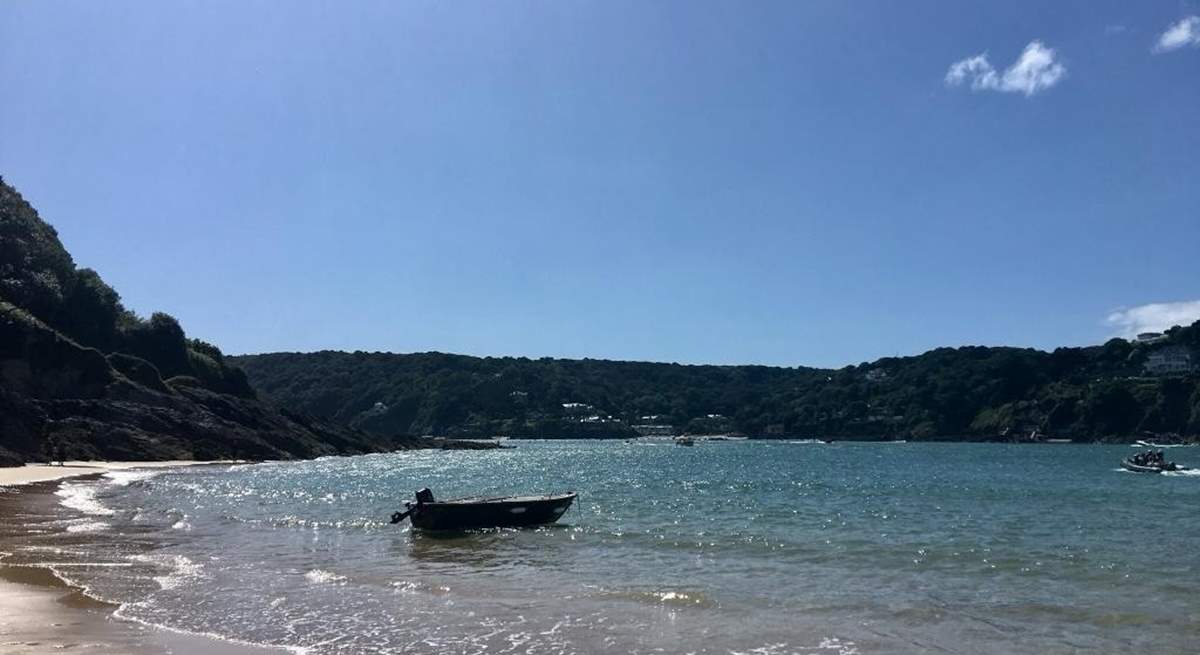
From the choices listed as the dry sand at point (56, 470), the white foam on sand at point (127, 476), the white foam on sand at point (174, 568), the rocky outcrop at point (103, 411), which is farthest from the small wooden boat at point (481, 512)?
the rocky outcrop at point (103, 411)

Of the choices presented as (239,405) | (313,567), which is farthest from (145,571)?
(239,405)

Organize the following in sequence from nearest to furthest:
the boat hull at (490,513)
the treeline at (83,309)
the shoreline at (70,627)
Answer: the shoreline at (70,627) < the boat hull at (490,513) < the treeline at (83,309)

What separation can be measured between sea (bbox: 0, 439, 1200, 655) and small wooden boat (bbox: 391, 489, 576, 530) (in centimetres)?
66

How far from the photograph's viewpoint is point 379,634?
14.0 meters

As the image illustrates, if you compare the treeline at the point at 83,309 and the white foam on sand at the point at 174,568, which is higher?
the treeline at the point at 83,309

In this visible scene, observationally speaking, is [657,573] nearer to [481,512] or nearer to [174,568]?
[174,568]

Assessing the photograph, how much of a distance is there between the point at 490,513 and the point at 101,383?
6349cm

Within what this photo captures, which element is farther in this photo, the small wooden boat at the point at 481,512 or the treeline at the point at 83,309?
the treeline at the point at 83,309

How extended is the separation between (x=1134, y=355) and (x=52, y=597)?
205851 mm

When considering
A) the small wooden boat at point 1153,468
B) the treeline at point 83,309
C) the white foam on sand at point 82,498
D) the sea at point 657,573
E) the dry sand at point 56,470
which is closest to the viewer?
the sea at point 657,573

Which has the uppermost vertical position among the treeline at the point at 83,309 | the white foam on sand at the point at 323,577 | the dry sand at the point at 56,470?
→ the treeline at the point at 83,309

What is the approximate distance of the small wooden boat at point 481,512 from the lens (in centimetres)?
3042

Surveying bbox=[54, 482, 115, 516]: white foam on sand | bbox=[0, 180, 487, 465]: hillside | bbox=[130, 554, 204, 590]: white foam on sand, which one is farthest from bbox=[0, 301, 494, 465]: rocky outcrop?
bbox=[130, 554, 204, 590]: white foam on sand

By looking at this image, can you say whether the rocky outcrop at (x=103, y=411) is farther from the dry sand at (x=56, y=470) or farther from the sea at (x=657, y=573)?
the sea at (x=657, y=573)
